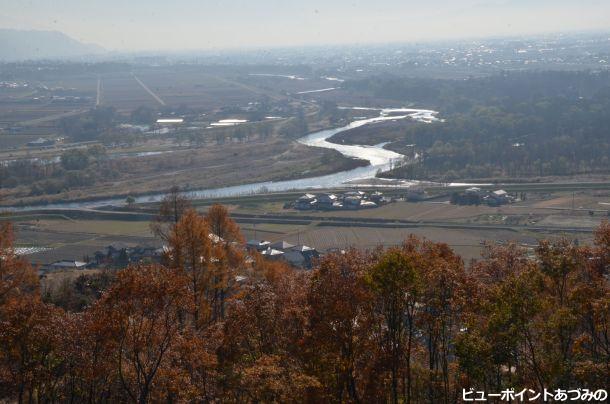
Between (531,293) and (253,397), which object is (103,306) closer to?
(253,397)

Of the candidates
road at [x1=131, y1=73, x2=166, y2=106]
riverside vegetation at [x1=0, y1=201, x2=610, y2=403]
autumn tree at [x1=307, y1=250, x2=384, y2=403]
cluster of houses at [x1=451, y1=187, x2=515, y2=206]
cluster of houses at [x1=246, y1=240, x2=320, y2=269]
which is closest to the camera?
riverside vegetation at [x1=0, y1=201, x2=610, y2=403]

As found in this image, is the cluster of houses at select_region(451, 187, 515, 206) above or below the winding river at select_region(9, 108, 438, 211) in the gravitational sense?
above

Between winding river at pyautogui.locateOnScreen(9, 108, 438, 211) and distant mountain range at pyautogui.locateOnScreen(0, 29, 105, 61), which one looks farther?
distant mountain range at pyautogui.locateOnScreen(0, 29, 105, 61)

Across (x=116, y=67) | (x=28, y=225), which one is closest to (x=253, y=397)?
(x=28, y=225)

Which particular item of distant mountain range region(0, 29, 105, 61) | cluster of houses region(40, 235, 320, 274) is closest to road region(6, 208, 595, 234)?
cluster of houses region(40, 235, 320, 274)

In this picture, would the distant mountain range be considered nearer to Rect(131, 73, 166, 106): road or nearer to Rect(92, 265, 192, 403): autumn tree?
Rect(131, 73, 166, 106): road

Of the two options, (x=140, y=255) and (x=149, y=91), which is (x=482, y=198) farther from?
(x=149, y=91)

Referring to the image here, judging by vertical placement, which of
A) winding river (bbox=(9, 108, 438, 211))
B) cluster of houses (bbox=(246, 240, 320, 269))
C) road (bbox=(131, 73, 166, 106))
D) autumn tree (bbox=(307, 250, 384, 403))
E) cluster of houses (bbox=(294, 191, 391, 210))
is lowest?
winding river (bbox=(9, 108, 438, 211))
